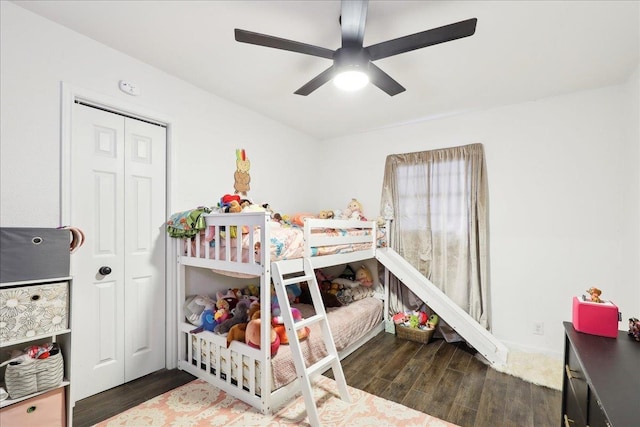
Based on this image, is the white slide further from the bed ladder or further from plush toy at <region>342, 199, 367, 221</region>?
the bed ladder

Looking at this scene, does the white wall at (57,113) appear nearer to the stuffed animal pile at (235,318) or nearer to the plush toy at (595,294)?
the stuffed animal pile at (235,318)

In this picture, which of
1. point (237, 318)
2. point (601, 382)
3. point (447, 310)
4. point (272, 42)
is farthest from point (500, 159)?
point (237, 318)

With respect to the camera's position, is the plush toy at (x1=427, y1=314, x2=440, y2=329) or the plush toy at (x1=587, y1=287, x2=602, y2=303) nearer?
the plush toy at (x1=587, y1=287, x2=602, y2=303)

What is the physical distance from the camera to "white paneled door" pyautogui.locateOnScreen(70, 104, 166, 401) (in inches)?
80.1

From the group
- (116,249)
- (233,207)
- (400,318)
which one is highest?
(233,207)

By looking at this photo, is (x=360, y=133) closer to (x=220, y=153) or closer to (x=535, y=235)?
(x=220, y=153)

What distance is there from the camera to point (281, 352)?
2.06 meters

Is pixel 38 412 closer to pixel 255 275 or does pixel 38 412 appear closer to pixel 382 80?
pixel 255 275

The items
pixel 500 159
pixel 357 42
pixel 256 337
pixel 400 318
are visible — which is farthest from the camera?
pixel 400 318

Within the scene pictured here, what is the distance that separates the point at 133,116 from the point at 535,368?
13.4ft

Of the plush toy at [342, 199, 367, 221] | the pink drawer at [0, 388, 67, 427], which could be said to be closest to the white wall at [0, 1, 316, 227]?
the pink drawer at [0, 388, 67, 427]

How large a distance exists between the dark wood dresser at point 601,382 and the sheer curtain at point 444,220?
159 cm

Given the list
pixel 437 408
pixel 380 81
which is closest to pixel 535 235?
pixel 437 408

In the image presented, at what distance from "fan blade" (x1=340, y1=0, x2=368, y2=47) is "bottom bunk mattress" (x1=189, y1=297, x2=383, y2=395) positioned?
2.09 meters
